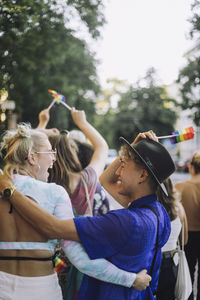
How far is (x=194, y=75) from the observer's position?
3.45 metres

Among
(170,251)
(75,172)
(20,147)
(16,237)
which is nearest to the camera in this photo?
(16,237)

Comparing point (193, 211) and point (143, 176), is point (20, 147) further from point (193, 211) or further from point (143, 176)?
point (193, 211)

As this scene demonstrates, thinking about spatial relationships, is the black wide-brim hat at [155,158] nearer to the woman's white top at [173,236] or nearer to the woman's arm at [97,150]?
the woman's arm at [97,150]

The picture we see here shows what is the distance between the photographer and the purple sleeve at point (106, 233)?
1536mm

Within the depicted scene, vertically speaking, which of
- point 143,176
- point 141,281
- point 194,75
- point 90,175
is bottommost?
point 141,281

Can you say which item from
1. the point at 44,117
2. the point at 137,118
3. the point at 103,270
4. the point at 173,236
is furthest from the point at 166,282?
the point at 137,118

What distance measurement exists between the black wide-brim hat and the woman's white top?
49.5 inches

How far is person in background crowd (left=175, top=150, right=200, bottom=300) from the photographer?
3580 mm

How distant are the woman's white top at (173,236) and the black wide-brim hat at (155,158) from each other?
1.26 m

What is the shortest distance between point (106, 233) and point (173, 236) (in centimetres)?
150

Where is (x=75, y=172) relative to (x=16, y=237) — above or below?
above

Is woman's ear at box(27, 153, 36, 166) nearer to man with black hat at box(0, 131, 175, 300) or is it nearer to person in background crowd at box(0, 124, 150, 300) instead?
person in background crowd at box(0, 124, 150, 300)

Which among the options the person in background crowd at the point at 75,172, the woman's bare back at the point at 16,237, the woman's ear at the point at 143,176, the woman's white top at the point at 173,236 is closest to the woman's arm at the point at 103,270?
the woman's bare back at the point at 16,237

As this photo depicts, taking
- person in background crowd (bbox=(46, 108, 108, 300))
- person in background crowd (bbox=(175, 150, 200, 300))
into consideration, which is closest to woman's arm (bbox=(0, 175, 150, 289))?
person in background crowd (bbox=(46, 108, 108, 300))
